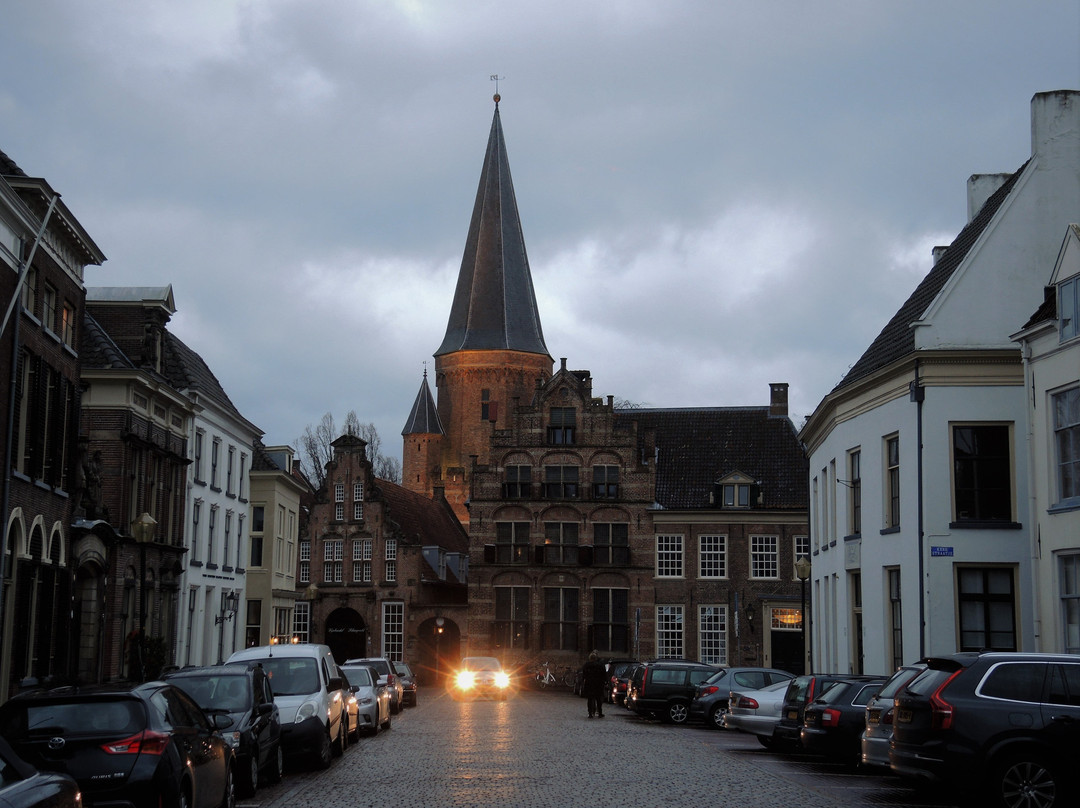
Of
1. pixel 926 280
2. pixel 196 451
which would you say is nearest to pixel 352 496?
pixel 196 451

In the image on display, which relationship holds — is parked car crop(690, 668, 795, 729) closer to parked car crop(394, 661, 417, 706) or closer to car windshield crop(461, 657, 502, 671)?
parked car crop(394, 661, 417, 706)

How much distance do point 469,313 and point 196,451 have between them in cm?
6183

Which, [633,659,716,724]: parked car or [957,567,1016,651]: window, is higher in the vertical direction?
[957,567,1016,651]: window

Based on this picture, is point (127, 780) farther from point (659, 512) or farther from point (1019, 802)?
point (659, 512)

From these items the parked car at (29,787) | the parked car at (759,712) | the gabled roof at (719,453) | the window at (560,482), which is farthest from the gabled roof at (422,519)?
the parked car at (29,787)

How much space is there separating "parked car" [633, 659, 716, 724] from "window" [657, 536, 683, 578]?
28396mm

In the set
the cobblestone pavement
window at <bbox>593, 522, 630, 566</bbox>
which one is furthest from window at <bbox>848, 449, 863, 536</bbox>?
window at <bbox>593, 522, 630, 566</bbox>

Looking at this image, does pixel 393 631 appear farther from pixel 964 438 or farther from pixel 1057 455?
pixel 1057 455

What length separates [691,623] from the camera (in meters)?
61.4

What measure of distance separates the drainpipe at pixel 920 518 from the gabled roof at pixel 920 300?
80 centimetres

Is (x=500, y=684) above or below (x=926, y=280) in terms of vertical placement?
below

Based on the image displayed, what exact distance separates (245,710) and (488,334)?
85909 mm

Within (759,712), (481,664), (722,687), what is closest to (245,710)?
(759,712)

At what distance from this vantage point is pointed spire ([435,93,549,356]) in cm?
10150
